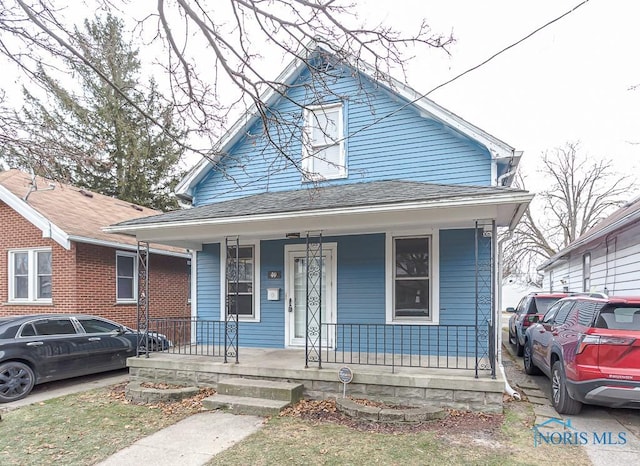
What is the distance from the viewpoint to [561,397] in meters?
6.04

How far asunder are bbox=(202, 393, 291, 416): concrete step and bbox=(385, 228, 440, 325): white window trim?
2.93 m

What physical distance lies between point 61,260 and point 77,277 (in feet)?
2.06

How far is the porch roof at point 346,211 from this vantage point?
6305 mm

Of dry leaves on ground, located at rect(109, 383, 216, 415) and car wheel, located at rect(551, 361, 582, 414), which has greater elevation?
car wheel, located at rect(551, 361, 582, 414)

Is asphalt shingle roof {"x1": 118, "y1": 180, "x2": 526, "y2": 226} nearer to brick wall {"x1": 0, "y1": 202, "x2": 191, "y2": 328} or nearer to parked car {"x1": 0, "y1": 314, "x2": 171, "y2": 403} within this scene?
parked car {"x1": 0, "y1": 314, "x2": 171, "y2": 403}

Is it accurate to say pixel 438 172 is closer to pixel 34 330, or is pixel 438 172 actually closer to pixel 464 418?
pixel 464 418

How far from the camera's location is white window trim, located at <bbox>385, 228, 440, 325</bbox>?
8.13m

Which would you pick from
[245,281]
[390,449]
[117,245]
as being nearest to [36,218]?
[117,245]

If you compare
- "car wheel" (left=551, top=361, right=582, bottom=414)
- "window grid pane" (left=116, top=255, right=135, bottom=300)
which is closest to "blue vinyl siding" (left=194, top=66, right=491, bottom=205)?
"car wheel" (left=551, top=361, right=582, bottom=414)

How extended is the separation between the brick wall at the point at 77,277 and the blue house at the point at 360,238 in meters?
2.78

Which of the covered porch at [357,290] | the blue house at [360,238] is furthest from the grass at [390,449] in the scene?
the blue house at [360,238]

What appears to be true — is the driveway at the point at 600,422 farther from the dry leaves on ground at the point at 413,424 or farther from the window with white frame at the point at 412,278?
the window with white frame at the point at 412,278

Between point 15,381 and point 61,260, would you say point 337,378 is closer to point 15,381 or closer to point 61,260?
point 15,381

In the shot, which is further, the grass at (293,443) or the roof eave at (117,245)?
the roof eave at (117,245)
